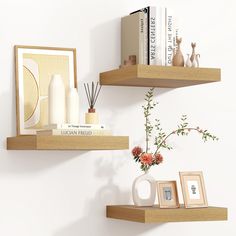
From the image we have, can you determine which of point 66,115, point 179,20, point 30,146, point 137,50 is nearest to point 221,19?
point 179,20

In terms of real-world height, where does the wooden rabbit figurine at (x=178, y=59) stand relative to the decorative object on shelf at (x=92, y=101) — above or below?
above

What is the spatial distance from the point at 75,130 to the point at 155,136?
1.63 ft

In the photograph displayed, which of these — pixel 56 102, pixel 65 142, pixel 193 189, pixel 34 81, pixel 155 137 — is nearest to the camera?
pixel 65 142

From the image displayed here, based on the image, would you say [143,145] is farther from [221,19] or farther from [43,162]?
[221,19]

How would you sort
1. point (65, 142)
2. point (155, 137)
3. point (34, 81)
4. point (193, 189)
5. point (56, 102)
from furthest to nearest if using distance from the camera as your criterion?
point (155, 137) < point (193, 189) < point (34, 81) < point (56, 102) < point (65, 142)

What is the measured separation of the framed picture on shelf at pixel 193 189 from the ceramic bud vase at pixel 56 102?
0.54 m

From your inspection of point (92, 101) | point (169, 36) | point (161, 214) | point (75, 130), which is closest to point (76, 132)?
point (75, 130)

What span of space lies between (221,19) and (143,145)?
2.19ft

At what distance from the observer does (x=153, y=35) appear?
2459 millimetres

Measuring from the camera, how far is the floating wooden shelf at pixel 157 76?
93.1 inches

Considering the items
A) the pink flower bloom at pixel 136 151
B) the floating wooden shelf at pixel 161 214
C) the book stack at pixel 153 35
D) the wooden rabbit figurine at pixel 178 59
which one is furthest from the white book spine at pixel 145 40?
the floating wooden shelf at pixel 161 214

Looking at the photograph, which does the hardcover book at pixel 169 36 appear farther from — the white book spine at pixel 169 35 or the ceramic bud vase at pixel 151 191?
the ceramic bud vase at pixel 151 191

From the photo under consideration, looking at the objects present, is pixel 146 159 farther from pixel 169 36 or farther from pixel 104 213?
pixel 169 36

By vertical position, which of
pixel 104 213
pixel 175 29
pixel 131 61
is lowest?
pixel 104 213
